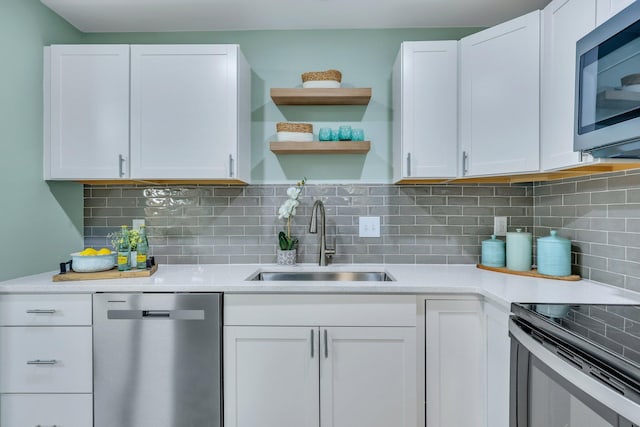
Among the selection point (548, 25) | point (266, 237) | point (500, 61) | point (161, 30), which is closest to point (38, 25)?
point (161, 30)

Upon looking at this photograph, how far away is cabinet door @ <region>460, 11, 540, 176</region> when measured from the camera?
1.78 metres

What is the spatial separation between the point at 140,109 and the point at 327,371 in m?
1.66

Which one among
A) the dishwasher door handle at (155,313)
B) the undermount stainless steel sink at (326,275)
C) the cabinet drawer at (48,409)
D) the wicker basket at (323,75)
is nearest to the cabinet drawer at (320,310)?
the dishwasher door handle at (155,313)

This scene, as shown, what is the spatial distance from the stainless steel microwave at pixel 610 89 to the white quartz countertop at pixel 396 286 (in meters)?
0.59

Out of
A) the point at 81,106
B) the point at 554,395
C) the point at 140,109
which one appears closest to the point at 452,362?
the point at 554,395

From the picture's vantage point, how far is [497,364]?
5.19 feet

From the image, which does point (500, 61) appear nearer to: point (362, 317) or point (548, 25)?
point (548, 25)

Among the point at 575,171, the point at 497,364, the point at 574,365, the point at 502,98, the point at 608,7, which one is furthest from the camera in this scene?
the point at 502,98

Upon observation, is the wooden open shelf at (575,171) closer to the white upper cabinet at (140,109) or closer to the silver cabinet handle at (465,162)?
the silver cabinet handle at (465,162)

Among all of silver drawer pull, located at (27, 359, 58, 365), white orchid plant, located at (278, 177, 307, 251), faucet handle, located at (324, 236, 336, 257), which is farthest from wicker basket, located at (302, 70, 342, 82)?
silver drawer pull, located at (27, 359, 58, 365)

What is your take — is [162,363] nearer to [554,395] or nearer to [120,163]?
[120,163]

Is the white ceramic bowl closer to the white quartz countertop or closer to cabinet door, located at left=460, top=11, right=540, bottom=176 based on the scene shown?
the white quartz countertop

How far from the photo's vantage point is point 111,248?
2.42 metres

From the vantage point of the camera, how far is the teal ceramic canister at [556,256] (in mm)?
1886
